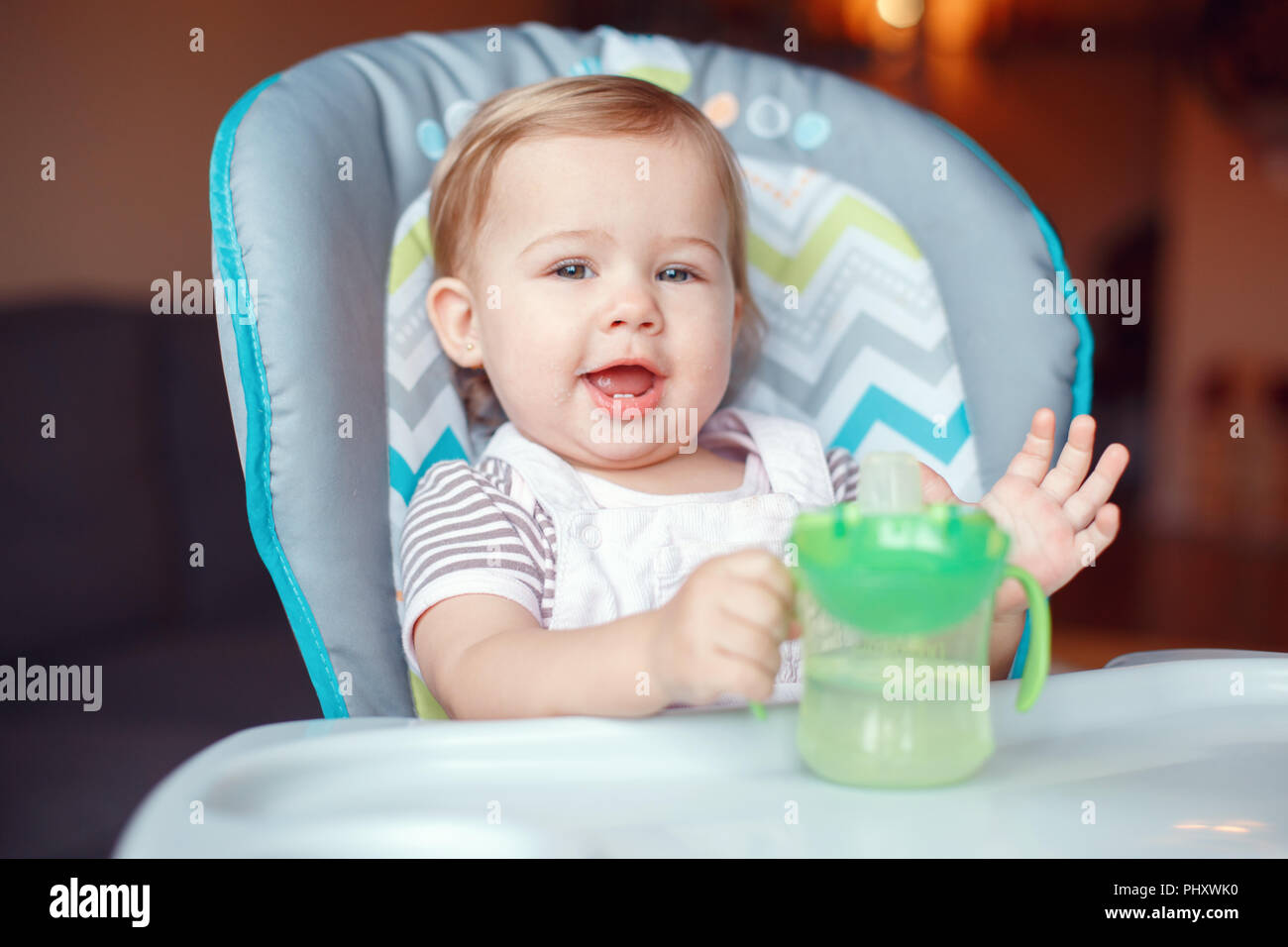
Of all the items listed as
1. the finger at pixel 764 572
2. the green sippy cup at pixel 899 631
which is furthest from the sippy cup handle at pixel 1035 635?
the finger at pixel 764 572

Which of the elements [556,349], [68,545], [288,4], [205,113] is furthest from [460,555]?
[288,4]

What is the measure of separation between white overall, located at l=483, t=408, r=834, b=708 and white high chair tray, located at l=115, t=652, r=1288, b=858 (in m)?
0.20

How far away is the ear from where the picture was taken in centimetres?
98

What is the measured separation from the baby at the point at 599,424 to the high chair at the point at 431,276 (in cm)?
4

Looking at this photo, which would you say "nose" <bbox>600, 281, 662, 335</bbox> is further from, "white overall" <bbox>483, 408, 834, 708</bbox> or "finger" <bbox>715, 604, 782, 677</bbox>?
"finger" <bbox>715, 604, 782, 677</bbox>

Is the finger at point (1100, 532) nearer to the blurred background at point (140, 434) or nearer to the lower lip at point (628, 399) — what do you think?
the lower lip at point (628, 399)

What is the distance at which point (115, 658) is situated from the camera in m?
1.90

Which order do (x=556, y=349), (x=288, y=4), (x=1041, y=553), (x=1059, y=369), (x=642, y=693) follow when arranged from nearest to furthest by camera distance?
(x=642, y=693)
(x=1041, y=553)
(x=556, y=349)
(x=1059, y=369)
(x=288, y=4)

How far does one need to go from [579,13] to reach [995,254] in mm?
3061

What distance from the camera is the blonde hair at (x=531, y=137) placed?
936 mm

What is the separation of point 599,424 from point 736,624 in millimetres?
366

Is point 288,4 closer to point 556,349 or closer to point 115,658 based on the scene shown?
point 115,658

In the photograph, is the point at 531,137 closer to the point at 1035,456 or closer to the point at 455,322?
the point at 455,322

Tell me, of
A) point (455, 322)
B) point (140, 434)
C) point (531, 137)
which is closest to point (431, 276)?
point (455, 322)
